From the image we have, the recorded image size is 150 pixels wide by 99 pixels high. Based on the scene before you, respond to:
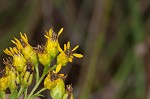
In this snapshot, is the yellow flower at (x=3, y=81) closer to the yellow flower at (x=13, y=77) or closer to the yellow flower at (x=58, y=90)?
the yellow flower at (x=13, y=77)

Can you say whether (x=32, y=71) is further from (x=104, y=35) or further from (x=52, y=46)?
(x=104, y=35)

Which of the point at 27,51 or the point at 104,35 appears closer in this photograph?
the point at 27,51

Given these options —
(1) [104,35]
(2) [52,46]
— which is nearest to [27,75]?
(2) [52,46]

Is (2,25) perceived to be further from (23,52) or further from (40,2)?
(23,52)

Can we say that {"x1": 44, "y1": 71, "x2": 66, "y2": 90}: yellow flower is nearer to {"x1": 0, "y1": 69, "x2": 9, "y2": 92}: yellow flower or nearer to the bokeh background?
{"x1": 0, "y1": 69, "x2": 9, "y2": 92}: yellow flower

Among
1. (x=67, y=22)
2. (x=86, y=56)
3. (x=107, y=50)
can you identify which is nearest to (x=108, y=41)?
(x=107, y=50)

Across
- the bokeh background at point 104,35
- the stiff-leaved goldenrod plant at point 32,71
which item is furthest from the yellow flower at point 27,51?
the bokeh background at point 104,35

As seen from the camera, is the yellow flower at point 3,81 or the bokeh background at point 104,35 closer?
the yellow flower at point 3,81

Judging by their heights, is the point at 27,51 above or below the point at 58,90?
above
